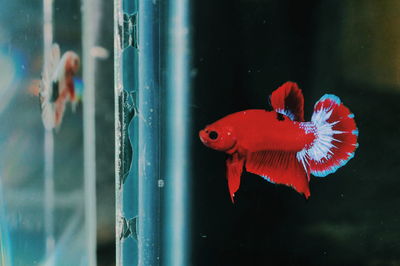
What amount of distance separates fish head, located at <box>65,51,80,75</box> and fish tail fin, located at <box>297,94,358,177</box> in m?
0.38

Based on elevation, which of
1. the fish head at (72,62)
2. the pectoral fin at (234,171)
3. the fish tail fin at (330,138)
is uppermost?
the fish head at (72,62)

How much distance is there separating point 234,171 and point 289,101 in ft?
0.49

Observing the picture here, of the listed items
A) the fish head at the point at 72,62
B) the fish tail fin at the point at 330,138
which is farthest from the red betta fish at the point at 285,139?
the fish head at the point at 72,62

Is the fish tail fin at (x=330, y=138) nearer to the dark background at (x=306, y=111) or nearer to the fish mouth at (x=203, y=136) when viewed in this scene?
the dark background at (x=306, y=111)

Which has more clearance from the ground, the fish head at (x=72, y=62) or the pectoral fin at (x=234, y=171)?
the fish head at (x=72, y=62)

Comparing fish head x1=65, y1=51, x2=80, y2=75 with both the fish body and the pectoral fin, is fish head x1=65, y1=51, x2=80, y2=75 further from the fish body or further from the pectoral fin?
the pectoral fin

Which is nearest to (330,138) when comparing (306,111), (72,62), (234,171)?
(306,111)

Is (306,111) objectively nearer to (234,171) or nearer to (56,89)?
(234,171)

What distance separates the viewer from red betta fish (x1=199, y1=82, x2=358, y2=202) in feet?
1.98

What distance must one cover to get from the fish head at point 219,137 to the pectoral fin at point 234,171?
2cm

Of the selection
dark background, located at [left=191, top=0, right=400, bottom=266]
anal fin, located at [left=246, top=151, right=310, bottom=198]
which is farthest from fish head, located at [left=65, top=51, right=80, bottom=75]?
anal fin, located at [left=246, top=151, right=310, bottom=198]

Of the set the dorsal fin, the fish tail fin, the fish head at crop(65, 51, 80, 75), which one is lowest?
the fish tail fin

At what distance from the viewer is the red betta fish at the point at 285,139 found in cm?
60

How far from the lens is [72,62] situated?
557mm
